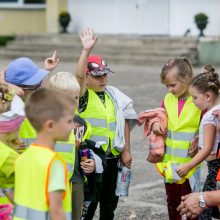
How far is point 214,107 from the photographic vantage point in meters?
5.38

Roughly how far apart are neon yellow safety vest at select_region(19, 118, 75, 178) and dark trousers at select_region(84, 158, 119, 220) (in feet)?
2.51

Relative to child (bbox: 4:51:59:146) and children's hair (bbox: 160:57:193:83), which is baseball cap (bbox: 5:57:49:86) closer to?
child (bbox: 4:51:59:146)

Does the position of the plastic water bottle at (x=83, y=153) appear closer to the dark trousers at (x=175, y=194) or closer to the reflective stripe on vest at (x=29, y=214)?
the dark trousers at (x=175, y=194)

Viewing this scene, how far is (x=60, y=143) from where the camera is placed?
5070 millimetres

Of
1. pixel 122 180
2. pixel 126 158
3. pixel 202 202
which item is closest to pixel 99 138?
pixel 126 158

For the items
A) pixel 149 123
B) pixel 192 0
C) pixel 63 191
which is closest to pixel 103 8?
pixel 192 0

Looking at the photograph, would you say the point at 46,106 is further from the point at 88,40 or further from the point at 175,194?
the point at 175,194

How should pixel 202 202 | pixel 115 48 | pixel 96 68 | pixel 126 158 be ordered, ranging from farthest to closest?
pixel 115 48
pixel 126 158
pixel 96 68
pixel 202 202

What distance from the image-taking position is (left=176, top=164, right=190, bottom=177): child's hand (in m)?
5.64

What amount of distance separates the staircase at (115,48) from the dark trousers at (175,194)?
49.1 feet

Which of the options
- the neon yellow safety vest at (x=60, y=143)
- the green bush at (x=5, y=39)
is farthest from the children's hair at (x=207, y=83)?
the green bush at (x=5, y=39)

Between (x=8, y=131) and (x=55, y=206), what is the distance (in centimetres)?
93

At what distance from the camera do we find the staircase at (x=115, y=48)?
70.3 ft

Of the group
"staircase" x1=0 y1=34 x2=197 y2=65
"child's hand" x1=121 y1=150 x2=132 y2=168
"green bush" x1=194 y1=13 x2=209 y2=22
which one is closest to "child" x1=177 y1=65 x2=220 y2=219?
"child's hand" x1=121 y1=150 x2=132 y2=168
